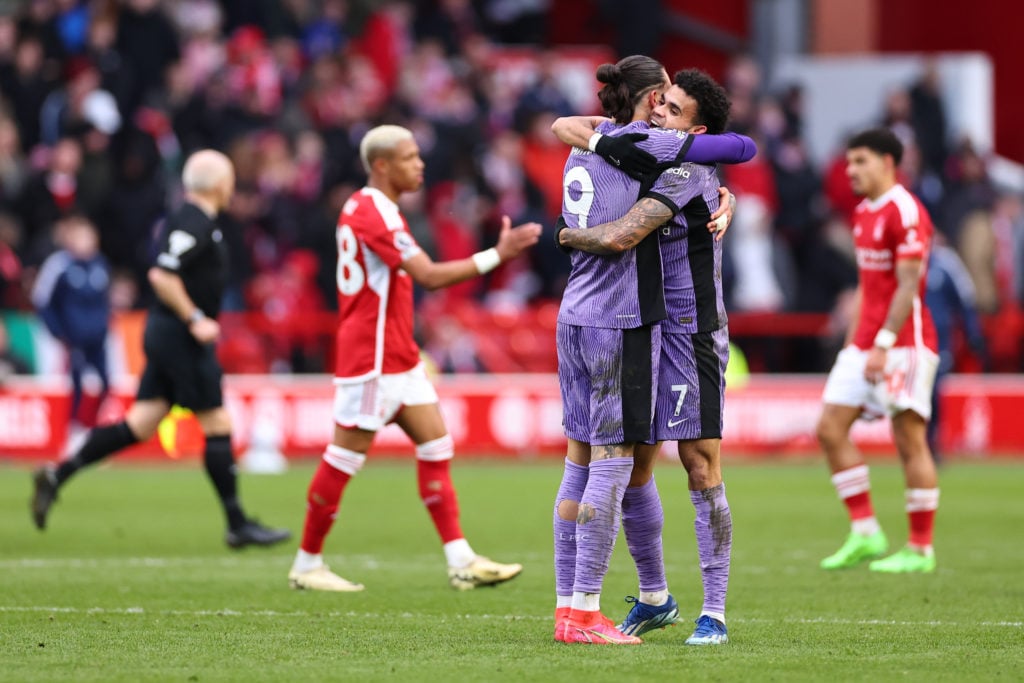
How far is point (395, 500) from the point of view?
→ 49.8 feet

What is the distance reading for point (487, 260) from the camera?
8.65 metres

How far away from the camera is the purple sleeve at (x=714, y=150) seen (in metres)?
7.36

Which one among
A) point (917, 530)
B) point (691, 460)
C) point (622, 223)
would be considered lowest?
point (917, 530)

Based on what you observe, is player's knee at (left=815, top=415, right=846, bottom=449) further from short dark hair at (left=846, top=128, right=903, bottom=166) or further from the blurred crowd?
the blurred crowd

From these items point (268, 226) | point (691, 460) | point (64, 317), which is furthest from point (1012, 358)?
point (691, 460)

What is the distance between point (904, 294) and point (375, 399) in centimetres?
315

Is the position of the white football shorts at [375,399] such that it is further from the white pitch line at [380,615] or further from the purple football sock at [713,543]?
the purple football sock at [713,543]

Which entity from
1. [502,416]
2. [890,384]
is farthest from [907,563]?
[502,416]

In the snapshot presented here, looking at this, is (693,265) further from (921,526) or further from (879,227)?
(921,526)

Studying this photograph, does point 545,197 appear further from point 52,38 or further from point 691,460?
point 691,460

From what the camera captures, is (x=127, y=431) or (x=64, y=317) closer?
(x=127, y=431)

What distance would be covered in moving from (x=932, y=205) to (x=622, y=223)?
54.8 feet

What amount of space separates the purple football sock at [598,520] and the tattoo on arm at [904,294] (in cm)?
339

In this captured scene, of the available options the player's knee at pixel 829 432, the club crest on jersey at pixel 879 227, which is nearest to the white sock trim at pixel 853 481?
the player's knee at pixel 829 432
